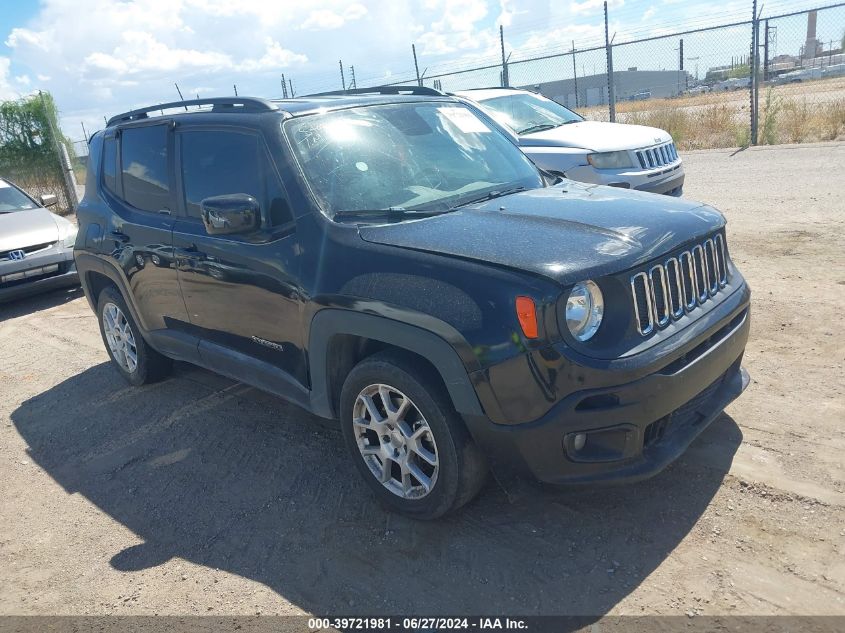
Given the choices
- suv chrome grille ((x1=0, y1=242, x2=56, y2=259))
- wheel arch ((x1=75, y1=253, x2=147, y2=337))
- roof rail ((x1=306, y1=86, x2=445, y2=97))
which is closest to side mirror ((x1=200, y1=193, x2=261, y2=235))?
roof rail ((x1=306, y1=86, x2=445, y2=97))

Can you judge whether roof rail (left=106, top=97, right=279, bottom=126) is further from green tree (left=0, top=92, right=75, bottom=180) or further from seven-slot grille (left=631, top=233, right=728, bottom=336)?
green tree (left=0, top=92, right=75, bottom=180)

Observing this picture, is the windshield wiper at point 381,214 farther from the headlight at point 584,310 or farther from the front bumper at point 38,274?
the front bumper at point 38,274

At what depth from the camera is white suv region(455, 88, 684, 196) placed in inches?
314

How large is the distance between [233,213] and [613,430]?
2119 millimetres

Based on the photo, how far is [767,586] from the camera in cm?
270

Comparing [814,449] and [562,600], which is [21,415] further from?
[814,449]

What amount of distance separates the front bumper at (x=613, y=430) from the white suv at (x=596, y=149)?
5.03 m

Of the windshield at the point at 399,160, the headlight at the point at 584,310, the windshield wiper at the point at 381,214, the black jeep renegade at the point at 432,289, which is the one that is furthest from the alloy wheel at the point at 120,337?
the headlight at the point at 584,310

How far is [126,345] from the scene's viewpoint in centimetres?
559

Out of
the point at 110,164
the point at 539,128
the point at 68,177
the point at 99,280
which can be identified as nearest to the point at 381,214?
the point at 110,164

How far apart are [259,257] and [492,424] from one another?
163cm

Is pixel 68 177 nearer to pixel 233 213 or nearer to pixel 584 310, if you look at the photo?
pixel 233 213

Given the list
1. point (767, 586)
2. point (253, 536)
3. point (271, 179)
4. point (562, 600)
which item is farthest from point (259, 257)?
point (767, 586)

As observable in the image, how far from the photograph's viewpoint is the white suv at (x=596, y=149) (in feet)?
26.1
